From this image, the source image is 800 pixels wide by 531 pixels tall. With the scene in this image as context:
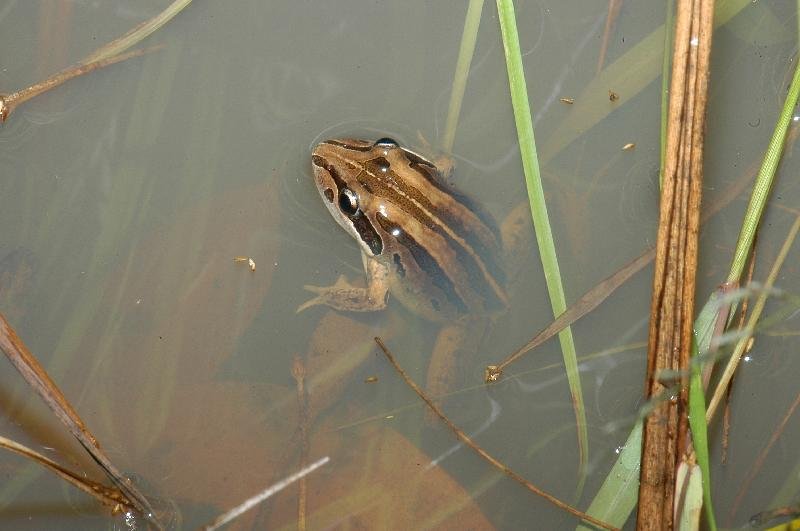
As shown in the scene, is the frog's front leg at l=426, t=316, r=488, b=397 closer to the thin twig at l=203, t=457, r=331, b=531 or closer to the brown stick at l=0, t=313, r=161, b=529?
the thin twig at l=203, t=457, r=331, b=531

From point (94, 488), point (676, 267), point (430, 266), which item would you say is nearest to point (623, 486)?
point (676, 267)

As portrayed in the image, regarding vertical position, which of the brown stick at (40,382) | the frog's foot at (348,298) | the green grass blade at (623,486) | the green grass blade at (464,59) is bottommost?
the green grass blade at (623,486)

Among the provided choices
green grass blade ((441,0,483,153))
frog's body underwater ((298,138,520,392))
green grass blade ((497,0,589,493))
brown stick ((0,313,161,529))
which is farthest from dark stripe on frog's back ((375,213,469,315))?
brown stick ((0,313,161,529))

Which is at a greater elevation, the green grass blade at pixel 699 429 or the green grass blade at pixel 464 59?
the green grass blade at pixel 464 59

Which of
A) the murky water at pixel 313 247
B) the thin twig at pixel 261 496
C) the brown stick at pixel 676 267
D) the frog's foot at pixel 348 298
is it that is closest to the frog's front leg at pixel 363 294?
the frog's foot at pixel 348 298

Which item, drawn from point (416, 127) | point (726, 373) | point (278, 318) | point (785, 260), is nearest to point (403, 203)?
point (416, 127)

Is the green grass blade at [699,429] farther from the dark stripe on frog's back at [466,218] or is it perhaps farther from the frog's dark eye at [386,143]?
the frog's dark eye at [386,143]

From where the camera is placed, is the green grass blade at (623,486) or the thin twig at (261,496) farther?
the thin twig at (261,496)
